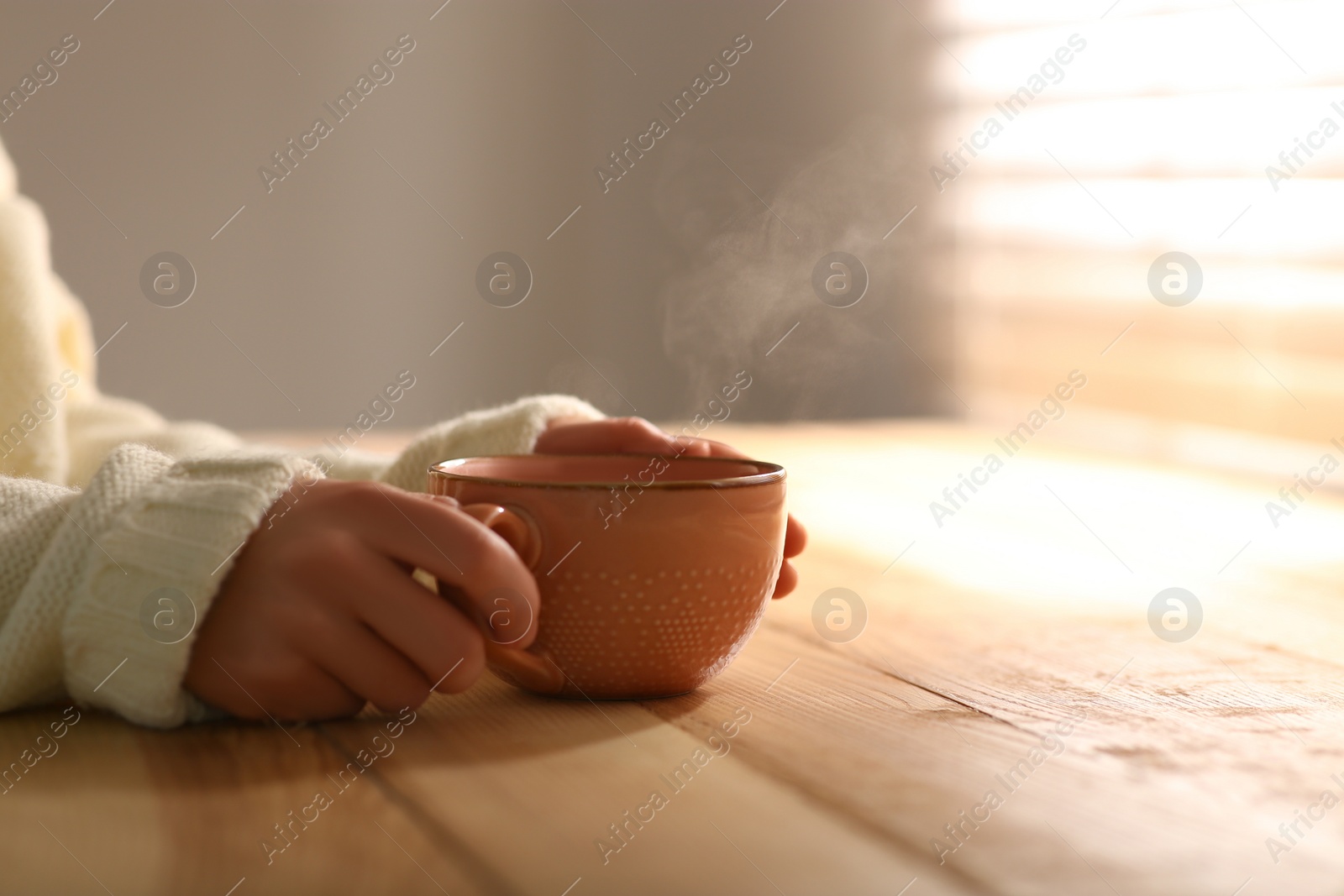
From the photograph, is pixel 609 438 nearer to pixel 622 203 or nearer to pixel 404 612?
pixel 404 612

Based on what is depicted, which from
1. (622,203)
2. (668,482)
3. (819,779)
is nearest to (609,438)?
(668,482)

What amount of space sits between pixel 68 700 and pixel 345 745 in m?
0.15

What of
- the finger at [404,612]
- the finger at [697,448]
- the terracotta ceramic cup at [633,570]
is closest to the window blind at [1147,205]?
the finger at [697,448]

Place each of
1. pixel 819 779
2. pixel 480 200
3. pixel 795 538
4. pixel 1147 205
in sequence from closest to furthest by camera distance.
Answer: pixel 819 779, pixel 795 538, pixel 1147 205, pixel 480 200

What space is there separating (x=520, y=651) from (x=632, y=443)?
158mm

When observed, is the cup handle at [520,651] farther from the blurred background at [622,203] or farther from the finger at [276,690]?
the blurred background at [622,203]

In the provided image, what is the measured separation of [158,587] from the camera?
478 mm

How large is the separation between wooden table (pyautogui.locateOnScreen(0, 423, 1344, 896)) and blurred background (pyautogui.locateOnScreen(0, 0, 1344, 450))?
5.34 ft

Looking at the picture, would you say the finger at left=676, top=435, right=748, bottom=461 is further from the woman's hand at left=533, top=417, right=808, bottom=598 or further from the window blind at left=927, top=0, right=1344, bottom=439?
the window blind at left=927, top=0, right=1344, bottom=439

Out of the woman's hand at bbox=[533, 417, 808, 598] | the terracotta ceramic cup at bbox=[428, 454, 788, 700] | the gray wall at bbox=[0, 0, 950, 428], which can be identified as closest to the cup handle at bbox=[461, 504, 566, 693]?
the terracotta ceramic cup at bbox=[428, 454, 788, 700]

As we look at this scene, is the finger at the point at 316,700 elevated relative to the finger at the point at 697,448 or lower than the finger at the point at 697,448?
elevated

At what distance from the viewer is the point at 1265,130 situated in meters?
1.84

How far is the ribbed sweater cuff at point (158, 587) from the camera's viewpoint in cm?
47

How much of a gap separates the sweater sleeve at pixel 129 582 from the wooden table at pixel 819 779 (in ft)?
0.07
